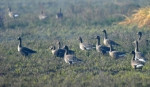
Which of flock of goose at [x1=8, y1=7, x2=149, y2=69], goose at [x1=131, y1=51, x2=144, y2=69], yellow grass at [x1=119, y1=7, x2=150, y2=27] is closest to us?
goose at [x1=131, y1=51, x2=144, y2=69]

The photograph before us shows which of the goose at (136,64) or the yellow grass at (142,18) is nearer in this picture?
the goose at (136,64)

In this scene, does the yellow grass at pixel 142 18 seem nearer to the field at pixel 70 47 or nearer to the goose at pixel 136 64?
the field at pixel 70 47

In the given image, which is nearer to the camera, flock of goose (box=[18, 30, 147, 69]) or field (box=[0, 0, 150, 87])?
field (box=[0, 0, 150, 87])

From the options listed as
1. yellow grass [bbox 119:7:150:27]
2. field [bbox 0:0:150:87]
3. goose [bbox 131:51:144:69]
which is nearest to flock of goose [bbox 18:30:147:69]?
goose [bbox 131:51:144:69]

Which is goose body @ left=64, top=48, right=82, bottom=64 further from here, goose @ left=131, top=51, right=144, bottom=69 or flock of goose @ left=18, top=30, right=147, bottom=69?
goose @ left=131, top=51, right=144, bottom=69

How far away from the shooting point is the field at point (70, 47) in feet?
42.1

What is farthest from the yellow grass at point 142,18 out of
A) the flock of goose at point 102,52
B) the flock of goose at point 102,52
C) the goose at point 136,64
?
the goose at point 136,64

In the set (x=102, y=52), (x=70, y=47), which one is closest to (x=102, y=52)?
(x=102, y=52)

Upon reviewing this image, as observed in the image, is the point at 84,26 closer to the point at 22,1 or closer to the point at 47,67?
the point at 47,67

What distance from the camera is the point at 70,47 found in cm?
1784

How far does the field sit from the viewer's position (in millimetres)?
12827

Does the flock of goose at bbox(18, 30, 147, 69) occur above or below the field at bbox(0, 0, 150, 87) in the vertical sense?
above

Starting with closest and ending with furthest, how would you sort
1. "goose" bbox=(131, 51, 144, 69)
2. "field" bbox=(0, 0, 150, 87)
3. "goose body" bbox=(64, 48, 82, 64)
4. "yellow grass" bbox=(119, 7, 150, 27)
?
"field" bbox=(0, 0, 150, 87), "goose" bbox=(131, 51, 144, 69), "goose body" bbox=(64, 48, 82, 64), "yellow grass" bbox=(119, 7, 150, 27)

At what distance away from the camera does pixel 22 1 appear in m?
35.4
